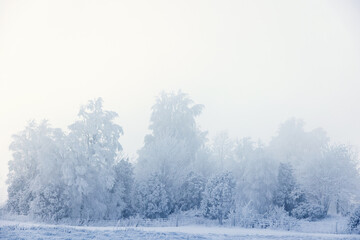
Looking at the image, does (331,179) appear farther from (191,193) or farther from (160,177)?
(160,177)

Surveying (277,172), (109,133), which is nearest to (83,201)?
(109,133)

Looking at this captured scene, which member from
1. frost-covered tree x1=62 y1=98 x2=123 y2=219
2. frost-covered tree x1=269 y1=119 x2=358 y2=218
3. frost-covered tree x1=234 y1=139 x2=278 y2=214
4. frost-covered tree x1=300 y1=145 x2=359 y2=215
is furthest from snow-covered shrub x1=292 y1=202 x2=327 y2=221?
frost-covered tree x1=62 y1=98 x2=123 y2=219

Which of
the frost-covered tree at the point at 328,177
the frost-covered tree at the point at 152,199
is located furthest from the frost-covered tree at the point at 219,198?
the frost-covered tree at the point at 328,177

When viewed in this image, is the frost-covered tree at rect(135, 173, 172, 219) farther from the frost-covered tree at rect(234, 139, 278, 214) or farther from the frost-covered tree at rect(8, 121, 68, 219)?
the frost-covered tree at rect(234, 139, 278, 214)

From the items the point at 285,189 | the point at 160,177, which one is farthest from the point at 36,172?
the point at 285,189

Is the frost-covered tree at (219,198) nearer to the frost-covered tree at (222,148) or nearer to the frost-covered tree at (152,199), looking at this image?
the frost-covered tree at (152,199)

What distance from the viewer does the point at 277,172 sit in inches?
1993

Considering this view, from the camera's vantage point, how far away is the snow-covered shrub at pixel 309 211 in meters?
45.8

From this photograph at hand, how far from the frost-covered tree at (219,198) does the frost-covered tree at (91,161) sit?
35.2 feet

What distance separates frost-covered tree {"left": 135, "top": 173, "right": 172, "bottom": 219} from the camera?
1666 inches

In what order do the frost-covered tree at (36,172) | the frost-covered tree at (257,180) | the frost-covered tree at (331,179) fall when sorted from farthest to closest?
the frost-covered tree at (331,179), the frost-covered tree at (257,180), the frost-covered tree at (36,172)

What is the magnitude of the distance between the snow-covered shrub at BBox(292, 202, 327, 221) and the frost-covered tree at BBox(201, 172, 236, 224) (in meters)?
10.3

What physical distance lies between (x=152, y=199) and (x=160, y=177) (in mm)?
3739

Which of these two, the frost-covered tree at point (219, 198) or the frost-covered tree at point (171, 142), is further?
the frost-covered tree at point (171, 142)
